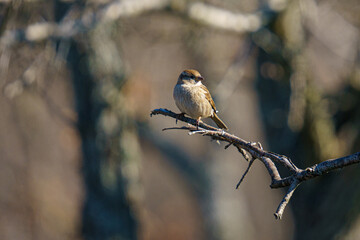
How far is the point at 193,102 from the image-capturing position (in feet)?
12.4

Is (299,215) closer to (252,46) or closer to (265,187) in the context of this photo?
(252,46)

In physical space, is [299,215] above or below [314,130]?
below

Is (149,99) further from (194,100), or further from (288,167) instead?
(288,167)

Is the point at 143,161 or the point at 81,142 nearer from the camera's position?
the point at 81,142

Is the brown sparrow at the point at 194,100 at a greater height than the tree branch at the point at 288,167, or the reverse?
the brown sparrow at the point at 194,100

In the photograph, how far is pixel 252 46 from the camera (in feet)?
19.5

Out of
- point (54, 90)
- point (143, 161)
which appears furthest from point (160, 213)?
point (54, 90)

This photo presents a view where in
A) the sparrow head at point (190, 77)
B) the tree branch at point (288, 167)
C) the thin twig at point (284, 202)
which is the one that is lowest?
the thin twig at point (284, 202)

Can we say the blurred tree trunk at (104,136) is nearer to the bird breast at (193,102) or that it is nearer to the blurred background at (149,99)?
the blurred background at (149,99)

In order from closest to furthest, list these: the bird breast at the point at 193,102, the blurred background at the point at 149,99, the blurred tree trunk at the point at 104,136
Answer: the bird breast at the point at 193,102 < the blurred background at the point at 149,99 < the blurred tree trunk at the point at 104,136

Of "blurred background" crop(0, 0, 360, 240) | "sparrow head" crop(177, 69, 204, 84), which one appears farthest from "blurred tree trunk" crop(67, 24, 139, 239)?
"sparrow head" crop(177, 69, 204, 84)

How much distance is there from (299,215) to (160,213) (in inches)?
273

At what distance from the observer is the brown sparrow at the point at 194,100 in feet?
12.4

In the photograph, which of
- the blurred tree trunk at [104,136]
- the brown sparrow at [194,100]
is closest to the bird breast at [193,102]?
the brown sparrow at [194,100]
